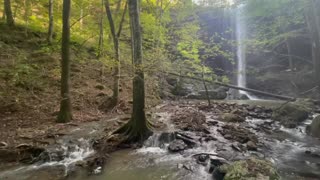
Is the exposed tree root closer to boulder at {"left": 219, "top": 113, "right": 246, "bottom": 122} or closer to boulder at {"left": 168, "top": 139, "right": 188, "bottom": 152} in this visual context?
boulder at {"left": 168, "top": 139, "right": 188, "bottom": 152}

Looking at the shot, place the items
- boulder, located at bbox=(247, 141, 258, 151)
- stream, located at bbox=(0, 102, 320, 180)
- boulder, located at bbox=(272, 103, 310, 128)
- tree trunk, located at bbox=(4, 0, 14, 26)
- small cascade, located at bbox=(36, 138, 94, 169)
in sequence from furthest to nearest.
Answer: tree trunk, located at bbox=(4, 0, 14, 26) → boulder, located at bbox=(272, 103, 310, 128) → boulder, located at bbox=(247, 141, 258, 151) → small cascade, located at bbox=(36, 138, 94, 169) → stream, located at bbox=(0, 102, 320, 180)

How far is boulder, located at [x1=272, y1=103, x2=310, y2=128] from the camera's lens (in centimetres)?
1095

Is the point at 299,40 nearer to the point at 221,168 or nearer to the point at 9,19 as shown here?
the point at 221,168

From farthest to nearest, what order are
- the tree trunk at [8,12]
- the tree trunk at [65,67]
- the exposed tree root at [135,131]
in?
the tree trunk at [8,12] < the tree trunk at [65,67] < the exposed tree root at [135,131]

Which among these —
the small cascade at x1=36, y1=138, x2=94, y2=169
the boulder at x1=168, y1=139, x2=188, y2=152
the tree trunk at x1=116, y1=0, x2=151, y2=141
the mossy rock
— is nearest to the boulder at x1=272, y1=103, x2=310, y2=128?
the boulder at x1=168, y1=139, x2=188, y2=152

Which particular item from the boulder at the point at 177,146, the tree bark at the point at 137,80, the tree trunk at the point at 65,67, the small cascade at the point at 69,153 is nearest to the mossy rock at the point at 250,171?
the boulder at the point at 177,146

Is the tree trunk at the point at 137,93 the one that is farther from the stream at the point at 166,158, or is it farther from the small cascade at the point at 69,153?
the small cascade at the point at 69,153

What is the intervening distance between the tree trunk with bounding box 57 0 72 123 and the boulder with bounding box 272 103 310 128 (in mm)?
8877

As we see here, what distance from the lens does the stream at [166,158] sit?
5.86 m

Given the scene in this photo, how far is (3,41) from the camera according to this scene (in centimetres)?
1327

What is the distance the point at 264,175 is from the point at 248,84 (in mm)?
20593

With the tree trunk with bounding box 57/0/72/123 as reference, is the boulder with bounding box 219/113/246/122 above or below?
below

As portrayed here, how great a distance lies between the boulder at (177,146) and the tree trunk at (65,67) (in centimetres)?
410

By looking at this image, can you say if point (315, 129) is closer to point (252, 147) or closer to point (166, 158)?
point (252, 147)
